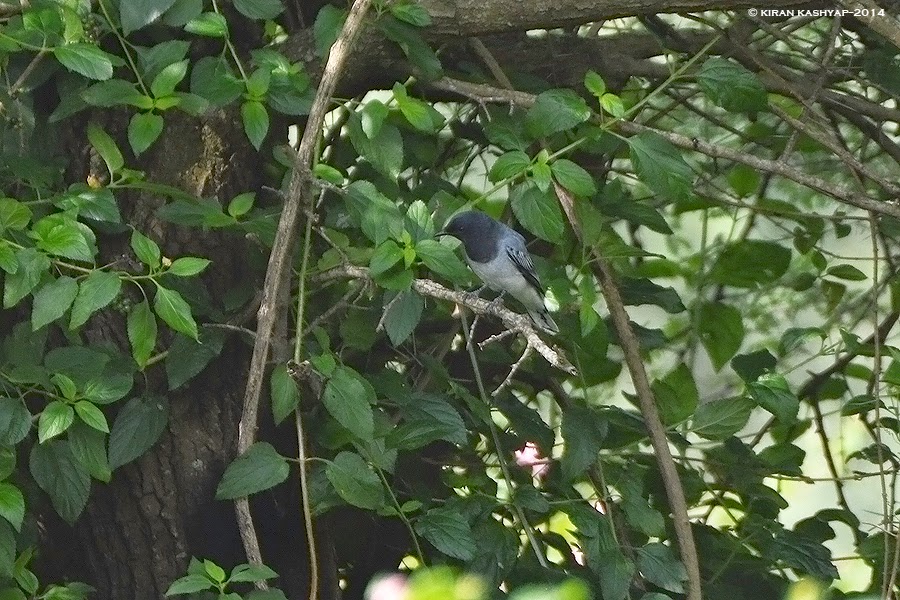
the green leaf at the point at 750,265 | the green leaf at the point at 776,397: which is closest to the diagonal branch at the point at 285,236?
the green leaf at the point at 776,397

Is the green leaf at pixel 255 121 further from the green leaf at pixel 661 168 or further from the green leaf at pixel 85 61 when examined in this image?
the green leaf at pixel 661 168

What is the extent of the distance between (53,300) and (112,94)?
1.31 ft

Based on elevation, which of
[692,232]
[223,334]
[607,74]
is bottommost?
[692,232]

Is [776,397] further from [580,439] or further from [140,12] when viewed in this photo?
[140,12]

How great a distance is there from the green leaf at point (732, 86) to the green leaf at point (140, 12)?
94 cm

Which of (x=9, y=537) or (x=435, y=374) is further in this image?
A: (x=435, y=374)

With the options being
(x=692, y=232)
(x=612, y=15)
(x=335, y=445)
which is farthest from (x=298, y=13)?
(x=692, y=232)

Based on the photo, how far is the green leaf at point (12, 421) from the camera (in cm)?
162

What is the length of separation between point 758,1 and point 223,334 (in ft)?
3.76

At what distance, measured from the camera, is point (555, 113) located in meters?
1.83

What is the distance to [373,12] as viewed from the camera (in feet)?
6.22

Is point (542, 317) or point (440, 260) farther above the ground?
point (440, 260)

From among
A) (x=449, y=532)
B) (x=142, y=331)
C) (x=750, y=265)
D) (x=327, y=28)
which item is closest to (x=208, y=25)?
(x=327, y=28)

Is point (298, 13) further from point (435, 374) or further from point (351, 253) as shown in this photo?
point (435, 374)
